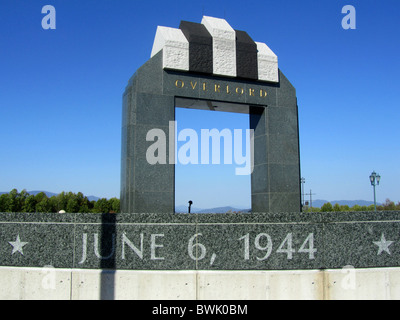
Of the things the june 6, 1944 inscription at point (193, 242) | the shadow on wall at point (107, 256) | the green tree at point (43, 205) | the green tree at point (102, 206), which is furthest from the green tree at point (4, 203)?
the shadow on wall at point (107, 256)

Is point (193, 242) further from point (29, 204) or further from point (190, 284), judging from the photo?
point (29, 204)

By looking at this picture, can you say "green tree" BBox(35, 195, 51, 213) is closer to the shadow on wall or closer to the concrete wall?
the concrete wall

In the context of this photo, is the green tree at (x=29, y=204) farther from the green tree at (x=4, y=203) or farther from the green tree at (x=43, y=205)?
the green tree at (x=4, y=203)

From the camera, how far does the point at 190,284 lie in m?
6.14

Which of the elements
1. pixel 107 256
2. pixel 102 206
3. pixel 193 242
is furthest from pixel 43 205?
pixel 193 242

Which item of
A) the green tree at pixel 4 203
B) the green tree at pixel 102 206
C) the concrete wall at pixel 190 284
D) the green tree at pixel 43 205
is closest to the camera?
the concrete wall at pixel 190 284

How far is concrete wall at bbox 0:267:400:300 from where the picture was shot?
20.1 feet

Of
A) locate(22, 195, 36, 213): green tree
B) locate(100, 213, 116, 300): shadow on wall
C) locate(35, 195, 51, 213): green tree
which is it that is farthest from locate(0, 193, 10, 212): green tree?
locate(100, 213, 116, 300): shadow on wall

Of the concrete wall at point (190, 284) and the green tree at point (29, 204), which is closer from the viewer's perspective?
the concrete wall at point (190, 284)

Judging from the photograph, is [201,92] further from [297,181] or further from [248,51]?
[297,181]

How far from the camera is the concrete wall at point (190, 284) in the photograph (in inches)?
241

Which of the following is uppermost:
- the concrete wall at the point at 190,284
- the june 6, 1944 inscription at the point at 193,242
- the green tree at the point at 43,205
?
the june 6, 1944 inscription at the point at 193,242
